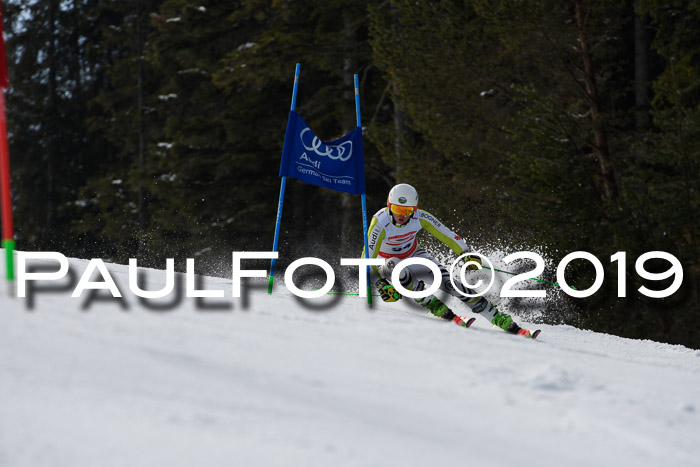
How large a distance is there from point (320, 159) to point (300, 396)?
481 centimetres

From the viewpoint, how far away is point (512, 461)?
3.18 metres

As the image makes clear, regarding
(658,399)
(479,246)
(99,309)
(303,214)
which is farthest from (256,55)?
(658,399)

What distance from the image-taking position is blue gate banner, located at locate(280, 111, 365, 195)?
8.10 meters

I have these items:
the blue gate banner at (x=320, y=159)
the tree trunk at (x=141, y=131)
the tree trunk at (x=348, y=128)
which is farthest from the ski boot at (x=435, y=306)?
the tree trunk at (x=141, y=131)

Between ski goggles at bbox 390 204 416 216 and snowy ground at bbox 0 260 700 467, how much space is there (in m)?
2.24

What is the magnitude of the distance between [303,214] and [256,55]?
5.55m

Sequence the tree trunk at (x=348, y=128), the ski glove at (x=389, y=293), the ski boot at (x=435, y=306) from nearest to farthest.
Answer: the ski boot at (x=435, y=306)
the ski glove at (x=389, y=293)
the tree trunk at (x=348, y=128)

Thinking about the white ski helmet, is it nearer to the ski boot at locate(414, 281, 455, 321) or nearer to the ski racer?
the ski racer

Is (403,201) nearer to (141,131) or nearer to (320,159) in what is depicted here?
(320,159)

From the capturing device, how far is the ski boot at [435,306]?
24.3 feet

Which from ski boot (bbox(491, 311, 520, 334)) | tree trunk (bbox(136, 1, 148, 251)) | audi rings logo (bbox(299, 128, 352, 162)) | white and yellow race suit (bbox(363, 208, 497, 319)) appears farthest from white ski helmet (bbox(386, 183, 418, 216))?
tree trunk (bbox(136, 1, 148, 251))

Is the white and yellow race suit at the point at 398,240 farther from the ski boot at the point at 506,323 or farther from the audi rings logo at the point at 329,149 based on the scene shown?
the audi rings logo at the point at 329,149

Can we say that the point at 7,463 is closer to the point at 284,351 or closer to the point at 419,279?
the point at 284,351
